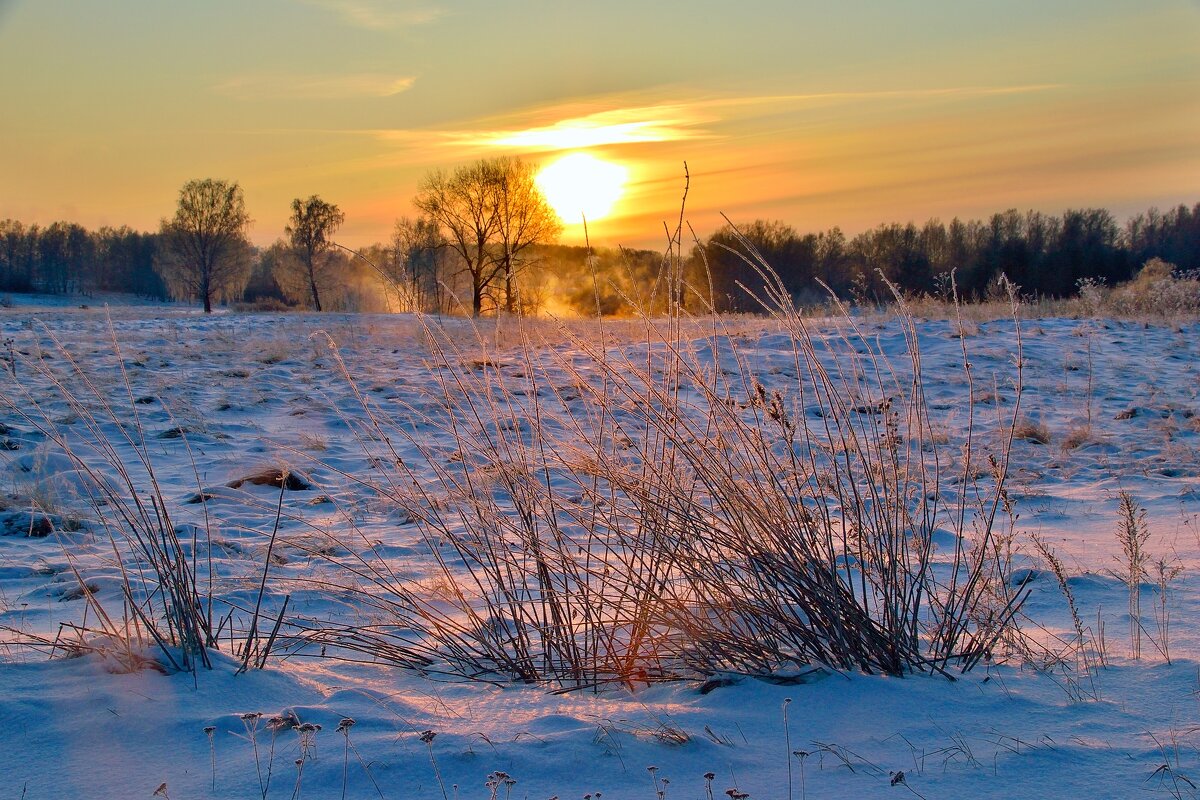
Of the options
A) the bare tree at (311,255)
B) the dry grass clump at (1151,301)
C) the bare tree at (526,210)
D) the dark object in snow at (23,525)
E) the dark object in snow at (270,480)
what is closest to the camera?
the dark object in snow at (23,525)

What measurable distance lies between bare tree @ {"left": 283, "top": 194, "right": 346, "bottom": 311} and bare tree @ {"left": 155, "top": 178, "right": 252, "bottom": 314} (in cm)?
266

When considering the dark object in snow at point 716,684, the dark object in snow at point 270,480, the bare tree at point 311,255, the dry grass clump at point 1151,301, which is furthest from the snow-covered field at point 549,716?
the bare tree at point 311,255

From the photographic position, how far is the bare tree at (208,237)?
137ft

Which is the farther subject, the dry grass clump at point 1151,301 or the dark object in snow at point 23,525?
the dry grass clump at point 1151,301

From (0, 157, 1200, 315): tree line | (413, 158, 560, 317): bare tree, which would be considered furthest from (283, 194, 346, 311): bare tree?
(413, 158, 560, 317): bare tree

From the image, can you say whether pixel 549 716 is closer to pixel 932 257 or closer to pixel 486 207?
pixel 486 207

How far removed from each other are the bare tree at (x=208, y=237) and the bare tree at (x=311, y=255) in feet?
8.74

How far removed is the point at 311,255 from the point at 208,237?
5883mm

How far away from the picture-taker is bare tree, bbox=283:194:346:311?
41281mm

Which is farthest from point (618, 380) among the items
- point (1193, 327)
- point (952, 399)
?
point (1193, 327)

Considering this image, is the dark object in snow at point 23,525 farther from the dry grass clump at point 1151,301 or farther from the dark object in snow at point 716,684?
the dry grass clump at point 1151,301

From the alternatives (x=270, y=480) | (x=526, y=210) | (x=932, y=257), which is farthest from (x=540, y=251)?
(x=270, y=480)

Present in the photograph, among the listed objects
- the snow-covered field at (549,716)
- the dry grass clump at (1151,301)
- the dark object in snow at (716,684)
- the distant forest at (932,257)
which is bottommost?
the dark object in snow at (716,684)

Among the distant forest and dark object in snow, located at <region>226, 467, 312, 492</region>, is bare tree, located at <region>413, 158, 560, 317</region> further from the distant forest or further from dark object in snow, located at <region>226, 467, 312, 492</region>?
dark object in snow, located at <region>226, 467, 312, 492</region>
